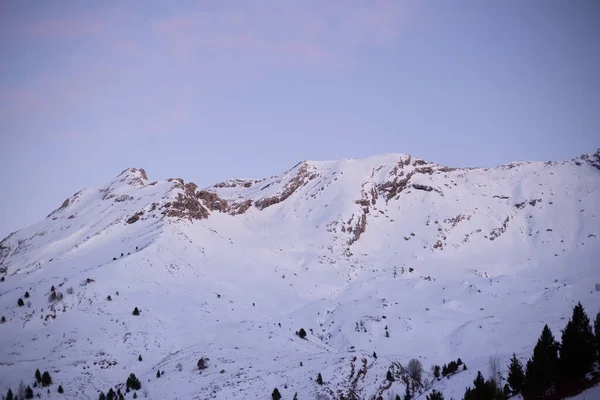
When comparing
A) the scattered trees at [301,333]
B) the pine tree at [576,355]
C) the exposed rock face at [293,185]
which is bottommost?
the pine tree at [576,355]

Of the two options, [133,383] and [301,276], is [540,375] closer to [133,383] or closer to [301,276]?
[133,383]

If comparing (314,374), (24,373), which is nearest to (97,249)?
(24,373)

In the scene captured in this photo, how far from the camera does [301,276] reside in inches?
3698

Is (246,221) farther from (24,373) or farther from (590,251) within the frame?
(590,251)

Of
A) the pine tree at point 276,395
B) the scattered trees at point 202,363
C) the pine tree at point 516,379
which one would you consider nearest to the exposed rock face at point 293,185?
the scattered trees at point 202,363

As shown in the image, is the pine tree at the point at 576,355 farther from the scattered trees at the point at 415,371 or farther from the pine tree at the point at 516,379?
the scattered trees at the point at 415,371

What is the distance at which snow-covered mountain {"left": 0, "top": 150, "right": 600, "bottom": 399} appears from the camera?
52594 mm

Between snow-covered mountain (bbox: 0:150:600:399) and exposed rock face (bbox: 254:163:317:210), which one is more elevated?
exposed rock face (bbox: 254:163:317:210)

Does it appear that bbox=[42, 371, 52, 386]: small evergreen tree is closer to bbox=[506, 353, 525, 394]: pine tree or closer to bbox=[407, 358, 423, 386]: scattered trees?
bbox=[407, 358, 423, 386]: scattered trees

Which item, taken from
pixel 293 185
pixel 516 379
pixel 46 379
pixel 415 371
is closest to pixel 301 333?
pixel 415 371

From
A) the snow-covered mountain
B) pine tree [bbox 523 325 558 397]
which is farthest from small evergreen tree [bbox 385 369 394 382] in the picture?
pine tree [bbox 523 325 558 397]

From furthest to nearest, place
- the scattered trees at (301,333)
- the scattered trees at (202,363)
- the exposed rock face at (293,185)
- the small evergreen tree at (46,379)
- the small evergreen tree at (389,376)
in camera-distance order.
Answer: the exposed rock face at (293,185), the scattered trees at (301,333), the scattered trees at (202,363), the small evergreen tree at (389,376), the small evergreen tree at (46,379)

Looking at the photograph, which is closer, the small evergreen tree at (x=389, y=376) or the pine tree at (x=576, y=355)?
the pine tree at (x=576, y=355)

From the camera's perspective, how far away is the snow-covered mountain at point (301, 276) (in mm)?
52594
